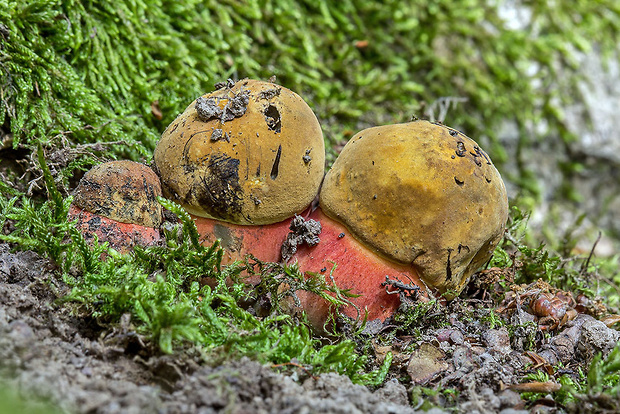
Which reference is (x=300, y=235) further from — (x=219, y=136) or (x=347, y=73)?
(x=347, y=73)

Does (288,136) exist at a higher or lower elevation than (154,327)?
higher

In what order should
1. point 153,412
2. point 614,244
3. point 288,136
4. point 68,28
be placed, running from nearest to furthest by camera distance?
point 153,412, point 288,136, point 68,28, point 614,244

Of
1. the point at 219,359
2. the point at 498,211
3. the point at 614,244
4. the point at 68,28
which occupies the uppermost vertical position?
the point at 68,28

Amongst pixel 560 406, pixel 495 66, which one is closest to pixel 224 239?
pixel 560 406

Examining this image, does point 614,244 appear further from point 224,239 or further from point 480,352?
point 224,239

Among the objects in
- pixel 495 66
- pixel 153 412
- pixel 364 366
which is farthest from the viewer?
pixel 495 66

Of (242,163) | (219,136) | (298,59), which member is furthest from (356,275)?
(298,59)

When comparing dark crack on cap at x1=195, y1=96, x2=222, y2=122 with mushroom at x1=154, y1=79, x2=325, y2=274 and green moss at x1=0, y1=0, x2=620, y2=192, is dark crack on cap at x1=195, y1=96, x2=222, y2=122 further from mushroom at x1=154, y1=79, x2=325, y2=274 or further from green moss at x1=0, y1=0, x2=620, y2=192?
green moss at x1=0, y1=0, x2=620, y2=192
